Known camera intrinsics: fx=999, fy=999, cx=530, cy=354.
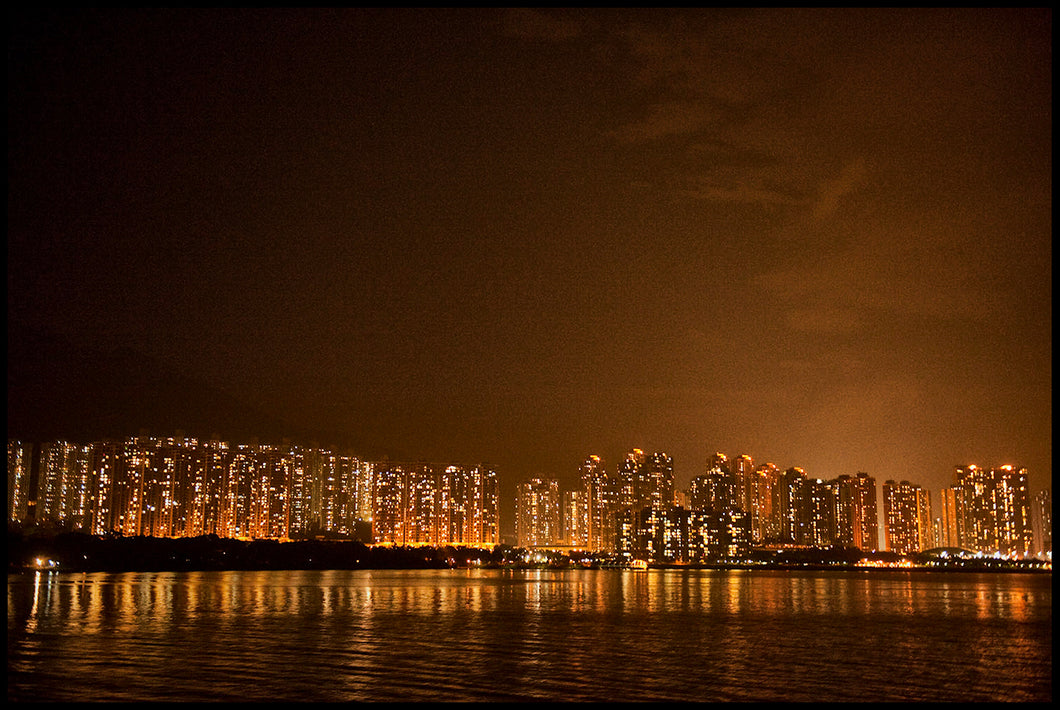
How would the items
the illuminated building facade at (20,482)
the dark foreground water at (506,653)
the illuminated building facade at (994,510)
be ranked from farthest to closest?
the illuminated building facade at (994,510), the illuminated building facade at (20,482), the dark foreground water at (506,653)

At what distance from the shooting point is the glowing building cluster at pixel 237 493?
325 ft

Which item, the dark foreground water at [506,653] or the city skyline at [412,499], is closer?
the dark foreground water at [506,653]

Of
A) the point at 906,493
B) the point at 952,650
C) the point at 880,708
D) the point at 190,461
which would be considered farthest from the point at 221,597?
the point at 906,493

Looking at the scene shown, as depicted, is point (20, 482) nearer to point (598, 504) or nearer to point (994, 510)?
point (598, 504)

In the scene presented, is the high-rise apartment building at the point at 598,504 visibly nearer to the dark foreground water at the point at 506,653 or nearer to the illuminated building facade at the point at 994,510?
the illuminated building facade at the point at 994,510

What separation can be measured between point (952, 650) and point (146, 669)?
17.2 metres

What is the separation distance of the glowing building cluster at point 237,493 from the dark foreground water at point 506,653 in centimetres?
6692

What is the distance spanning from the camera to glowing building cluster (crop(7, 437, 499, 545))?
3900 inches

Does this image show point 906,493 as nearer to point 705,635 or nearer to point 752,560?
point 752,560

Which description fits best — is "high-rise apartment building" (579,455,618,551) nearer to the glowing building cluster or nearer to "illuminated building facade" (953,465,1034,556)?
the glowing building cluster

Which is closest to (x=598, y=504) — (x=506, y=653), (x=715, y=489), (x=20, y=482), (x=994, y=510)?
(x=715, y=489)

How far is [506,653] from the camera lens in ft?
67.3

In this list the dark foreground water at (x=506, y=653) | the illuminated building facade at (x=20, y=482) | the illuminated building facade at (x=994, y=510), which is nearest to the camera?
the dark foreground water at (x=506, y=653)

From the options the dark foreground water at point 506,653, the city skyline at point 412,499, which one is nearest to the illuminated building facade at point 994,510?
the city skyline at point 412,499
